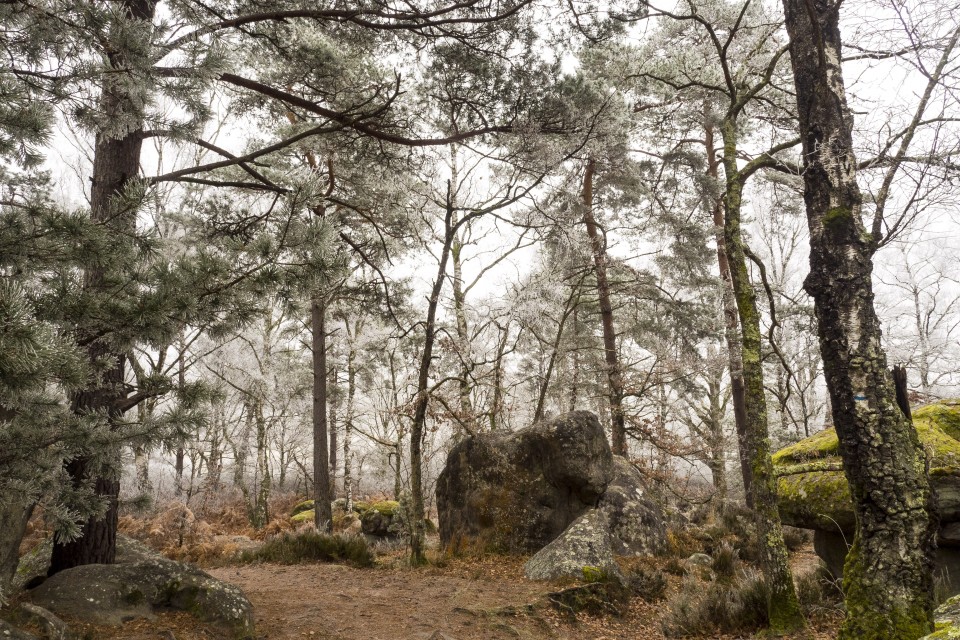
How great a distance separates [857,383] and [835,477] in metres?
2.58

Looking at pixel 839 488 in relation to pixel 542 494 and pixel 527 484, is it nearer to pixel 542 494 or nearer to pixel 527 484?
pixel 542 494

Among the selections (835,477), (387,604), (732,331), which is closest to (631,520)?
(835,477)

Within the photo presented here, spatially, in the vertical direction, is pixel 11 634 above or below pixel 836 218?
below

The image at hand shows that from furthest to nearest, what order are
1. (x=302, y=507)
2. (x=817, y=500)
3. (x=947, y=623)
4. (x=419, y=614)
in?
(x=302, y=507)
(x=419, y=614)
(x=817, y=500)
(x=947, y=623)

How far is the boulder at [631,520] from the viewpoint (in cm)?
775

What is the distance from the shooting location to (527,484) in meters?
8.23

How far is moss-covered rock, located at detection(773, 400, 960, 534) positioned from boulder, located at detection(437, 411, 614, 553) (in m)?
2.89

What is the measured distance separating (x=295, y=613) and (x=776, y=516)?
196 inches

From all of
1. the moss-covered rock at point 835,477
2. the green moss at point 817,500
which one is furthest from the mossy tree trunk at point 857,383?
the green moss at point 817,500

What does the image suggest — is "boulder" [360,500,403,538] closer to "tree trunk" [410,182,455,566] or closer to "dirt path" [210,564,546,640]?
"tree trunk" [410,182,455,566]

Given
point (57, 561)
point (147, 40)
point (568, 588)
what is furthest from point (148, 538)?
point (147, 40)

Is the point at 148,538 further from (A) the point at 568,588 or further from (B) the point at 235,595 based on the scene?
(A) the point at 568,588

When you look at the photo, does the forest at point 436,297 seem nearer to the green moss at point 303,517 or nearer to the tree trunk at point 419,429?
the tree trunk at point 419,429

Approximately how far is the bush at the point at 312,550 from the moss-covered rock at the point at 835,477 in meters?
6.58
